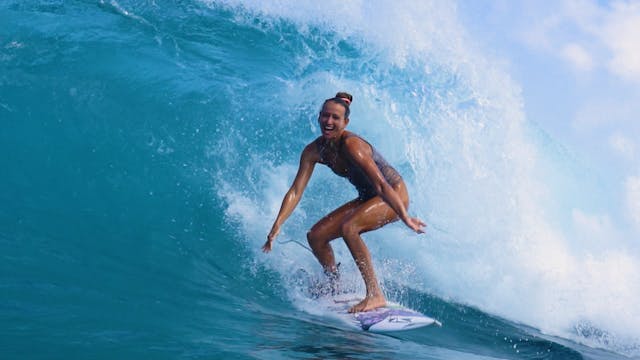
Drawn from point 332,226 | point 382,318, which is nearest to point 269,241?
Result: point 332,226

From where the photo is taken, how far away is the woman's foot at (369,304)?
4.90 m

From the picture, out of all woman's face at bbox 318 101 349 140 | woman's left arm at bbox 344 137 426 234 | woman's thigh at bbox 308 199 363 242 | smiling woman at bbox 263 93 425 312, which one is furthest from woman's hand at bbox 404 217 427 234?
woman's face at bbox 318 101 349 140

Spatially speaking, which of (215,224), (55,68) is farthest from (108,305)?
(55,68)

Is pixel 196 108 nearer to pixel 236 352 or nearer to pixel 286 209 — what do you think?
pixel 286 209

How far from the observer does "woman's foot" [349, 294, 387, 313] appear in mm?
4902

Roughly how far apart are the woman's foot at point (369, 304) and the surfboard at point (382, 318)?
0.11ft

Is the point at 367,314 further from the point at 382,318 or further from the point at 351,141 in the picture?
the point at 351,141

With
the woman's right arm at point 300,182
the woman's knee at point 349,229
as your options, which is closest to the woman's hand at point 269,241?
the woman's right arm at point 300,182

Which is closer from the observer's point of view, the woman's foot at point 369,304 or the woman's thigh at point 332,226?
the woman's foot at point 369,304

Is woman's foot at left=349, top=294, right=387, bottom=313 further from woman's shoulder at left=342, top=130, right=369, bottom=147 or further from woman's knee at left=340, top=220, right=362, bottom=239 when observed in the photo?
woman's shoulder at left=342, top=130, right=369, bottom=147

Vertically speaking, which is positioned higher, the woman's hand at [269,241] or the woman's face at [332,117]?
the woman's face at [332,117]

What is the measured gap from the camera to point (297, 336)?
12.3ft

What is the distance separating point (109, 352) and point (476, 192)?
662 cm

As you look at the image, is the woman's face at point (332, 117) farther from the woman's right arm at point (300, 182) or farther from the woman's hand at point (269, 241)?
the woman's hand at point (269, 241)
